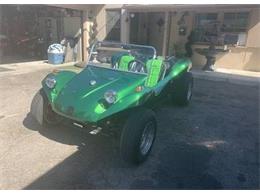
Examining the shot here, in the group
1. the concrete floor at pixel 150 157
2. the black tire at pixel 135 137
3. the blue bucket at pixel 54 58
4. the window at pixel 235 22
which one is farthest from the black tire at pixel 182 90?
the blue bucket at pixel 54 58

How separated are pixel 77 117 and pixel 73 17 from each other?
31.2 feet

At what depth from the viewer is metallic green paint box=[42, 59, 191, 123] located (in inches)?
137

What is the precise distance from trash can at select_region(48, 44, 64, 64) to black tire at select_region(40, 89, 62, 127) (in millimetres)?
6956

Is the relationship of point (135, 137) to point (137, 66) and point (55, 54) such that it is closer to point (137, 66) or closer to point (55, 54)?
point (137, 66)

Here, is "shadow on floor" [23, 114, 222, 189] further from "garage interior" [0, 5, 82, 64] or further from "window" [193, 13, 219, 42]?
"garage interior" [0, 5, 82, 64]

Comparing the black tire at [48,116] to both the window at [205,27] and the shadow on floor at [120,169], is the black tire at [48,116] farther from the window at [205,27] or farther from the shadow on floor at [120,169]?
the window at [205,27]

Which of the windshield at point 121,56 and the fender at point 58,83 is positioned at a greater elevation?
the windshield at point 121,56

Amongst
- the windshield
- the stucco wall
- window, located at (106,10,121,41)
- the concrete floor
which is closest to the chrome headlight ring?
the concrete floor

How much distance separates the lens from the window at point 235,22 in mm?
9757

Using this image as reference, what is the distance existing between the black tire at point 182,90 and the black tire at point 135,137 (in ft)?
7.05
